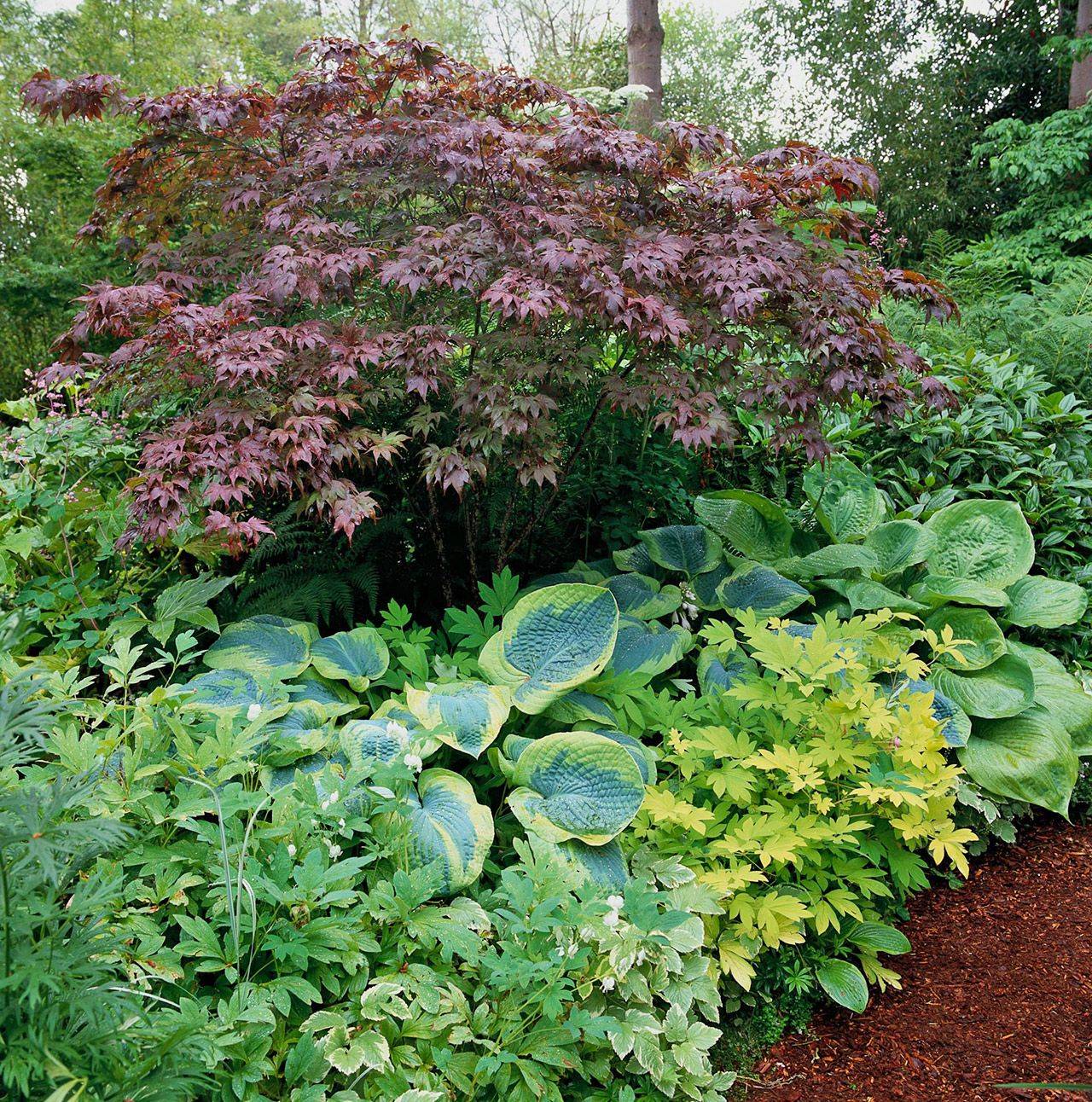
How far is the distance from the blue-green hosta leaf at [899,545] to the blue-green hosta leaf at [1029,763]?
69 centimetres

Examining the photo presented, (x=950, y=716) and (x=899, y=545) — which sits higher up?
(x=899, y=545)

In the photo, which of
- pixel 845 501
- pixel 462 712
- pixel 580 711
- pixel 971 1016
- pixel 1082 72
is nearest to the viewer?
pixel 971 1016

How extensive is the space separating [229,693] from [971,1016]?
6.49 feet

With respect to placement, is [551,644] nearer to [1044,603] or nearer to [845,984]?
[845,984]

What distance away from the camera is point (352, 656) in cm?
259

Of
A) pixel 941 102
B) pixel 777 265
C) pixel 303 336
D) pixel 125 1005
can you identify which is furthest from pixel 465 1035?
pixel 941 102

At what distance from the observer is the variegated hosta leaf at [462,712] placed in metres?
2.22

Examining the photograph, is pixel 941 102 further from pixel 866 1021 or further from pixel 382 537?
pixel 866 1021

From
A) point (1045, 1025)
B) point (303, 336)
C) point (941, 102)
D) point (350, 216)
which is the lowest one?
point (1045, 1025)

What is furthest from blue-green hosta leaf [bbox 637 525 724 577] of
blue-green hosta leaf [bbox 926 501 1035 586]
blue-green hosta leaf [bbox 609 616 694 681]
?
blue-green hosta leaf [bbox 926 501 1035 586]

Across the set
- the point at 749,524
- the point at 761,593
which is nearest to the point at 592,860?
the point at 761,593

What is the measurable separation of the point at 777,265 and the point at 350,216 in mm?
1326

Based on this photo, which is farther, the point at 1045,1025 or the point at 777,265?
the point at 777,265

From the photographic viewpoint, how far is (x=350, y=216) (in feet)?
9.50
